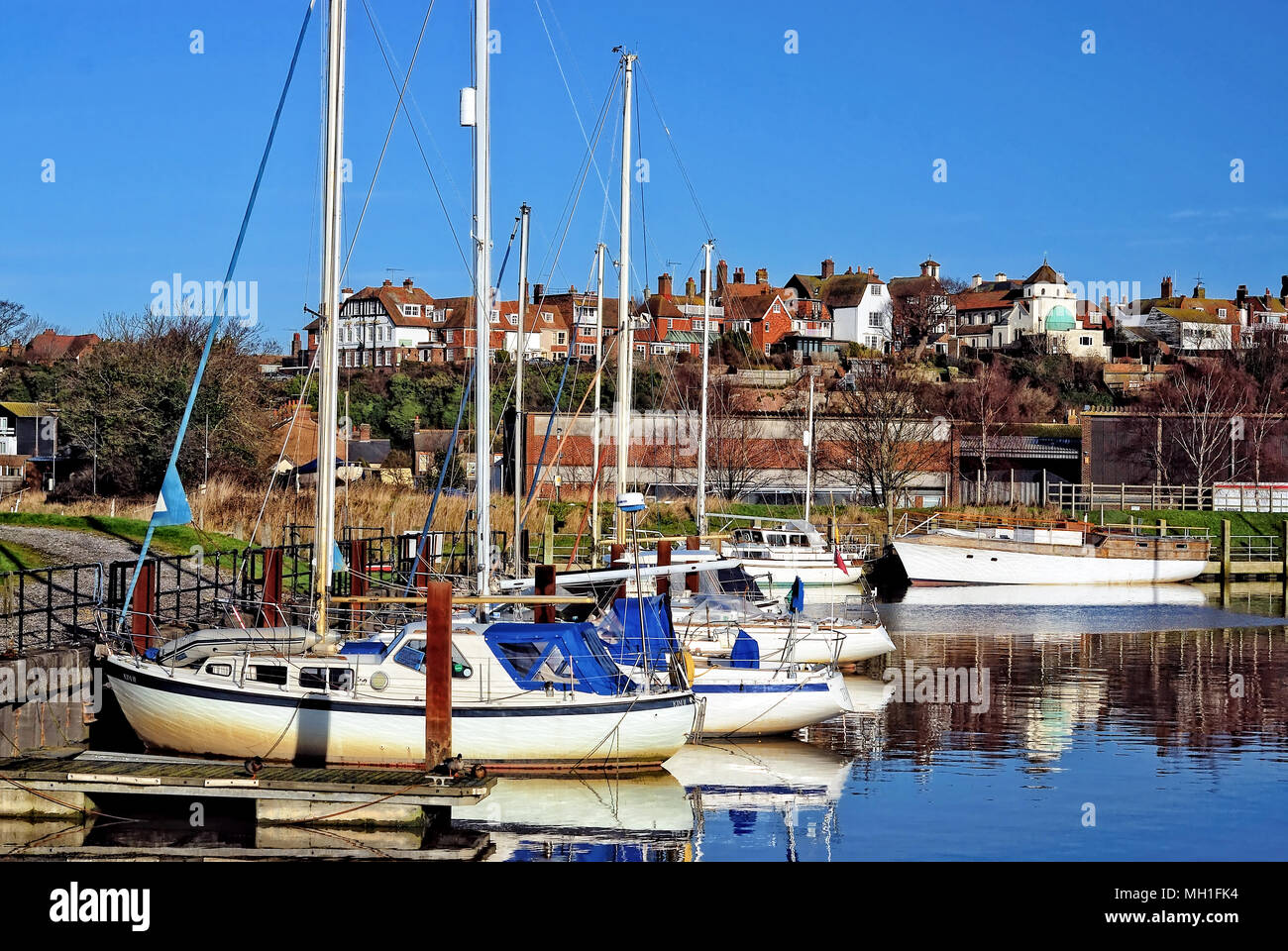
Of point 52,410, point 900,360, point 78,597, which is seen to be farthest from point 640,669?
point 900,360

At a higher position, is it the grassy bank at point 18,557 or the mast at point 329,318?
the mast at point 329,318

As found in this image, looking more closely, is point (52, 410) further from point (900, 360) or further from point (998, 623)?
point (900, 360)

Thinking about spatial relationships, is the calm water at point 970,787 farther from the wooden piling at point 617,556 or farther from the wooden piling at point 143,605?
the wooden piling at point 143,605

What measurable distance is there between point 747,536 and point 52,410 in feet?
124

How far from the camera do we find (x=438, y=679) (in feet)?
60.5

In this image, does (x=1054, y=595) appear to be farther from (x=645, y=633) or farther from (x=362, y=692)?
(x=362, y=692)

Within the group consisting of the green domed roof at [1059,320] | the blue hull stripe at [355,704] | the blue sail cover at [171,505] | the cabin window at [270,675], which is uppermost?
the green domed roof at [1059,320]

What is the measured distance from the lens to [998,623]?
4366 centimetres

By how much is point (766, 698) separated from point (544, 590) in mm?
5192

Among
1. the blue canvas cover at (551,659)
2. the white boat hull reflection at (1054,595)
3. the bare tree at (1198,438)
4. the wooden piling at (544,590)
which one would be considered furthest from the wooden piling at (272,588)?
the bare tree at (1198,438)

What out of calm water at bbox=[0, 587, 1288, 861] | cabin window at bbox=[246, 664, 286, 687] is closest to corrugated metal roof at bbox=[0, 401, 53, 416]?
calm water at bbox=[0, 587, 1288, 861]

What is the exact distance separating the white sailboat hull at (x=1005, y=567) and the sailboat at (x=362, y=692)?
123 ft

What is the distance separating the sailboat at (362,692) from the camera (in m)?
20.1
